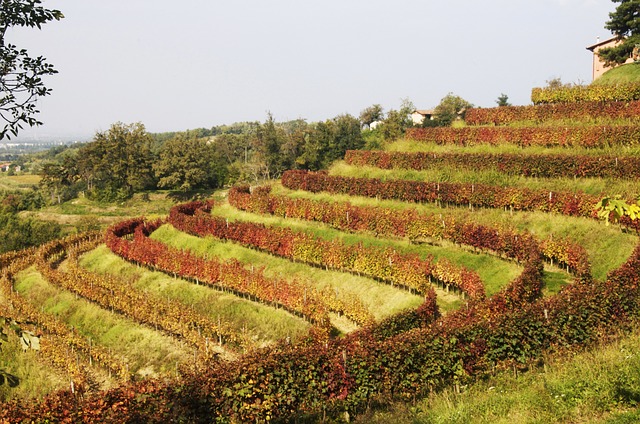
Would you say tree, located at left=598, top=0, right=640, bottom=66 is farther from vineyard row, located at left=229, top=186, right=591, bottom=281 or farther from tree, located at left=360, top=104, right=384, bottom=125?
tree, located at left=360, top=104, right=384, bottom=125

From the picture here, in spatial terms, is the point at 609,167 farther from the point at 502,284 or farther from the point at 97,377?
the point at 97,377

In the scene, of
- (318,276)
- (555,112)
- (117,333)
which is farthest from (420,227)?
(555,112)

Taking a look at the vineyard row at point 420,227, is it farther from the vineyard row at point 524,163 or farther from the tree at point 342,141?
the tree at point 342,141

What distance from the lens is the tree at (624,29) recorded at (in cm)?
4869

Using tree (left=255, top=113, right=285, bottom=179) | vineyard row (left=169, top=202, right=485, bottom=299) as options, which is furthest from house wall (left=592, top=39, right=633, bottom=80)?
tree (left=255, top=113, right=285, bottom=179)

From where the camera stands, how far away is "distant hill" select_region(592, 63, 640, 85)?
46.4m

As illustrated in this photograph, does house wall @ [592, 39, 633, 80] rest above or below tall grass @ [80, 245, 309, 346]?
above

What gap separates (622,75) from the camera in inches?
1898

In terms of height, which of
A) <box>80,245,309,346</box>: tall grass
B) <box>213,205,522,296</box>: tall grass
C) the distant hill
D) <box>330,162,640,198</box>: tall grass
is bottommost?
<box>80,245,309,346</box>: tall grass

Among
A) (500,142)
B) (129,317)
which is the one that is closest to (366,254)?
(129,317)

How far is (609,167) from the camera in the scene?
108 feet

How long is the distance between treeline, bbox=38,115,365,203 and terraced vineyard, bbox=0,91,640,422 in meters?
33.4

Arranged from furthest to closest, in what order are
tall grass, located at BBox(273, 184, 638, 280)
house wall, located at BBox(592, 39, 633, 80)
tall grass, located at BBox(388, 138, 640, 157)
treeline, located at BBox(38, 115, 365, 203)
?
treeline, located at BBox(38, 115, 365, 203)
house wall, located at BBox(592, 39, 633, 80)
tall grass, located at BBox(388, 138, 640, 157)
tall grass, located at BBox(273, 184, 638, 280)

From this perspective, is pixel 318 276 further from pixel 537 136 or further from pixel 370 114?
pixel 370 114
